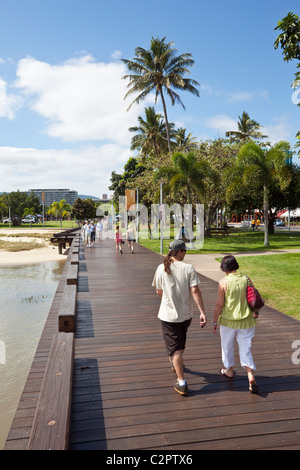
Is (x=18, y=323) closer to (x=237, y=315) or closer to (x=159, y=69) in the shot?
(x=237, y=315)

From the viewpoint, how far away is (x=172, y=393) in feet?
14.2

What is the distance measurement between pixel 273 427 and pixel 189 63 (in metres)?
36.0

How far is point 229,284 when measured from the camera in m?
4.36

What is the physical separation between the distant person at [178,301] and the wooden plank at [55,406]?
1.13 m

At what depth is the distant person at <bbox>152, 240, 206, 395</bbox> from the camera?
13.8 feet

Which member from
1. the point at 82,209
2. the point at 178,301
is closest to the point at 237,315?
the point at 178,301

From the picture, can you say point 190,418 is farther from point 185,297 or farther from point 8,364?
point 8,364

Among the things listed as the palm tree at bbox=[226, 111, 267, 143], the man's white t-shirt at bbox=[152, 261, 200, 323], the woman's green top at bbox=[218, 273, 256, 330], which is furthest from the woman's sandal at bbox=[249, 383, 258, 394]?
the palm tree at bbox=[226, 111, 267, 143]

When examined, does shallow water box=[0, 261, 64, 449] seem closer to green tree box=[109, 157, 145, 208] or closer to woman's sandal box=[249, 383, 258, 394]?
woman's sandal box=[249, 383, 258, 394]

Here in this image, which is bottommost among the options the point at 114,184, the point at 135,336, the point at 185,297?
the point at 135,336

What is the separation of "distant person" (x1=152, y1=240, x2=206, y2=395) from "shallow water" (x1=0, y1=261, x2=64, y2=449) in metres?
2.67

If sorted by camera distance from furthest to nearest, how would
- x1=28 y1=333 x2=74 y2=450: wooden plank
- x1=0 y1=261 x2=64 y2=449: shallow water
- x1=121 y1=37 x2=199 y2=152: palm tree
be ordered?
1. x1=121 y1=37 x2=199 y2=152: palm tree
2. x1=0 y1=261 x2=64 y2=449: shallow water
3. x1=28 y1=333 x2=74 y2=450: wooden plank

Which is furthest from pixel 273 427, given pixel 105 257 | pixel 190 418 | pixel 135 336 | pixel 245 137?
pixel 245 137

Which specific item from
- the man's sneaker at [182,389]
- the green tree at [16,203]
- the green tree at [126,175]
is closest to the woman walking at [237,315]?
the man's sneaker at [182,389]
